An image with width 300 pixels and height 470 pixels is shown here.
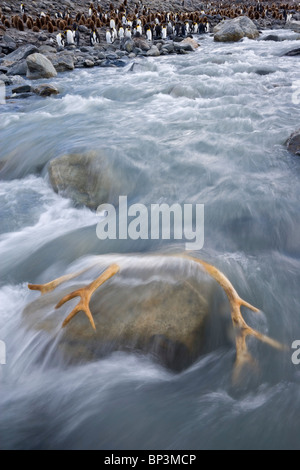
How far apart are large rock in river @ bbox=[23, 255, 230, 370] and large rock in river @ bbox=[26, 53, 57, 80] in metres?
11.5

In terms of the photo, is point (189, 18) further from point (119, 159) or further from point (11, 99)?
point (119, 159)

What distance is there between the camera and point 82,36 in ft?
68.7

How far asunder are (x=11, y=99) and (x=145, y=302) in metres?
9.33

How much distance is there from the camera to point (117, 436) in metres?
1.97

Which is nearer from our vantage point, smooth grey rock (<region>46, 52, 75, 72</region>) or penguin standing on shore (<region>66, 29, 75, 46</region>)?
smooth grey rock (<region>46, 52, 75, 72</region>)

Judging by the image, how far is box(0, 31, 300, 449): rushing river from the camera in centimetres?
202

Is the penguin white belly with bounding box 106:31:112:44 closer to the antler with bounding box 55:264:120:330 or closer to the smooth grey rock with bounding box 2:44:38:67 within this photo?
the smooth grey rock with bounding box 2:44:38:67

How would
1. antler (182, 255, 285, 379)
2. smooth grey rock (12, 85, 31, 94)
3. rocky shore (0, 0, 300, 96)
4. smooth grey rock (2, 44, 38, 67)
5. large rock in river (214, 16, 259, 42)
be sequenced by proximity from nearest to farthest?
antler (182, 255, 285, 379) → smooth grey rock (12, 85, 31, 94) → rocky shore (0, 0, 300, 96) → smooth grey rock (2, 44, 38, 67) → large rock in river (214, 16, 259, 42)

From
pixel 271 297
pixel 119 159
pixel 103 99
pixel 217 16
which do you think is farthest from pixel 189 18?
pixel 271 297

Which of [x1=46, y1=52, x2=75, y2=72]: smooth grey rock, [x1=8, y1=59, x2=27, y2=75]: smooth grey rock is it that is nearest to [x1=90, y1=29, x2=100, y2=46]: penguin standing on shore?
[x1=46, y1=52, x2=75, y2=72]: smooth grey rock

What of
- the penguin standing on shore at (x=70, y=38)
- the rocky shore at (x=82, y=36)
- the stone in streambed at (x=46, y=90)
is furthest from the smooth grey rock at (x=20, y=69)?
the penguin standing on shore at (x=70, y=38)

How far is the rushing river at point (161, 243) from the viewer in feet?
6.62

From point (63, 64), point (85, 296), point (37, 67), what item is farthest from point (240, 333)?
point (63, 64)

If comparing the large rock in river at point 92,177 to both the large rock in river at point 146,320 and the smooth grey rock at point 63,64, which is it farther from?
the smooth grey rock at point 63,64
